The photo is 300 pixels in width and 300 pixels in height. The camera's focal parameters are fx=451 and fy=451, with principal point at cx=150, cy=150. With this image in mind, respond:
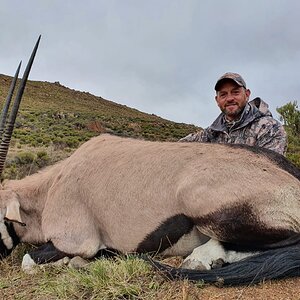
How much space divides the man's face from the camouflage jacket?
0.07 meters

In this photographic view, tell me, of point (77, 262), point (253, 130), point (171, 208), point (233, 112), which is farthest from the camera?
point (233, 112)

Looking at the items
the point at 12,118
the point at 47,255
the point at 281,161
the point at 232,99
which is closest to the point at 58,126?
the point at 12,118

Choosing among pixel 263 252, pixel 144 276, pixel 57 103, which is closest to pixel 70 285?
pixel 144 276

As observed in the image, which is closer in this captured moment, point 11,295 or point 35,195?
point 11,295

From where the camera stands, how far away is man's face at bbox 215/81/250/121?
527 centimetres

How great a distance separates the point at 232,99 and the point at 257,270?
2696mm

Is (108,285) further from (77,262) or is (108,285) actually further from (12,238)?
(12,238)

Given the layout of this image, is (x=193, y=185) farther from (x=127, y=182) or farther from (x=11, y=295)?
(x=11, y=295)

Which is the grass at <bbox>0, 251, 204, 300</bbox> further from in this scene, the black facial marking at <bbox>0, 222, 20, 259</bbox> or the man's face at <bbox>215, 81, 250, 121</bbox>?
the man's face at <bbox>215, 81, 250, 121</bbox>

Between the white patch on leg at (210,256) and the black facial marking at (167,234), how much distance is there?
0.73ft

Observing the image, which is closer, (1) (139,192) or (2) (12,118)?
(1) (139,192)

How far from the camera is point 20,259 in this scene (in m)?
4.73

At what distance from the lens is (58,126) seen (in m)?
35.4

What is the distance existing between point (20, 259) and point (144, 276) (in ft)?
6.50
